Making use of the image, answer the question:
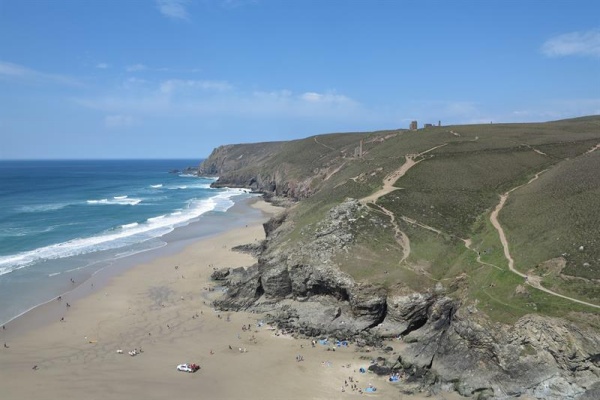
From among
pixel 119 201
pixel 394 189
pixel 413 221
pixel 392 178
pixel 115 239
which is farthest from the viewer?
pixel 119 201

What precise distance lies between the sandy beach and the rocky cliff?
2.16 metres

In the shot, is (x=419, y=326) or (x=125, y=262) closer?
(x=419, y=326)

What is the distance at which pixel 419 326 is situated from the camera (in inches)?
1516

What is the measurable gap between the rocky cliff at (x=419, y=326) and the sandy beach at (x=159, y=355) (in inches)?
85.1

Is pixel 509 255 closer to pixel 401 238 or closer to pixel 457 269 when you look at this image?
pixel 457 269

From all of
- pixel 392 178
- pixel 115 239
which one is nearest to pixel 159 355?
pixel 392 178

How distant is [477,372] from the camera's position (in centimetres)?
3042

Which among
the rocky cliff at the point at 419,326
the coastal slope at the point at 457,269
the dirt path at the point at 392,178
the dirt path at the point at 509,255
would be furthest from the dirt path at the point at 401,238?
the dirt path at the point at 509,255

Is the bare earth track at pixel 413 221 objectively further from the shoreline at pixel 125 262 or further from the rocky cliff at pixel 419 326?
the shoreline at pixel 125 262

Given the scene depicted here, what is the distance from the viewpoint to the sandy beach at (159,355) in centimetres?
3073

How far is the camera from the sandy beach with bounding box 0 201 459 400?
3073 centimetres

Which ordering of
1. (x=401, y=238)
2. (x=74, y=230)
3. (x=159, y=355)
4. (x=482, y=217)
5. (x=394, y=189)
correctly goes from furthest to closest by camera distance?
(x=74, y=230), (x=394, y=189), (x=482, y=217), (x=401, y=238), (x=159, y=355)

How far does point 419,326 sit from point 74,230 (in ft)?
215

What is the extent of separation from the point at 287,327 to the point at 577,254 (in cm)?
2506
